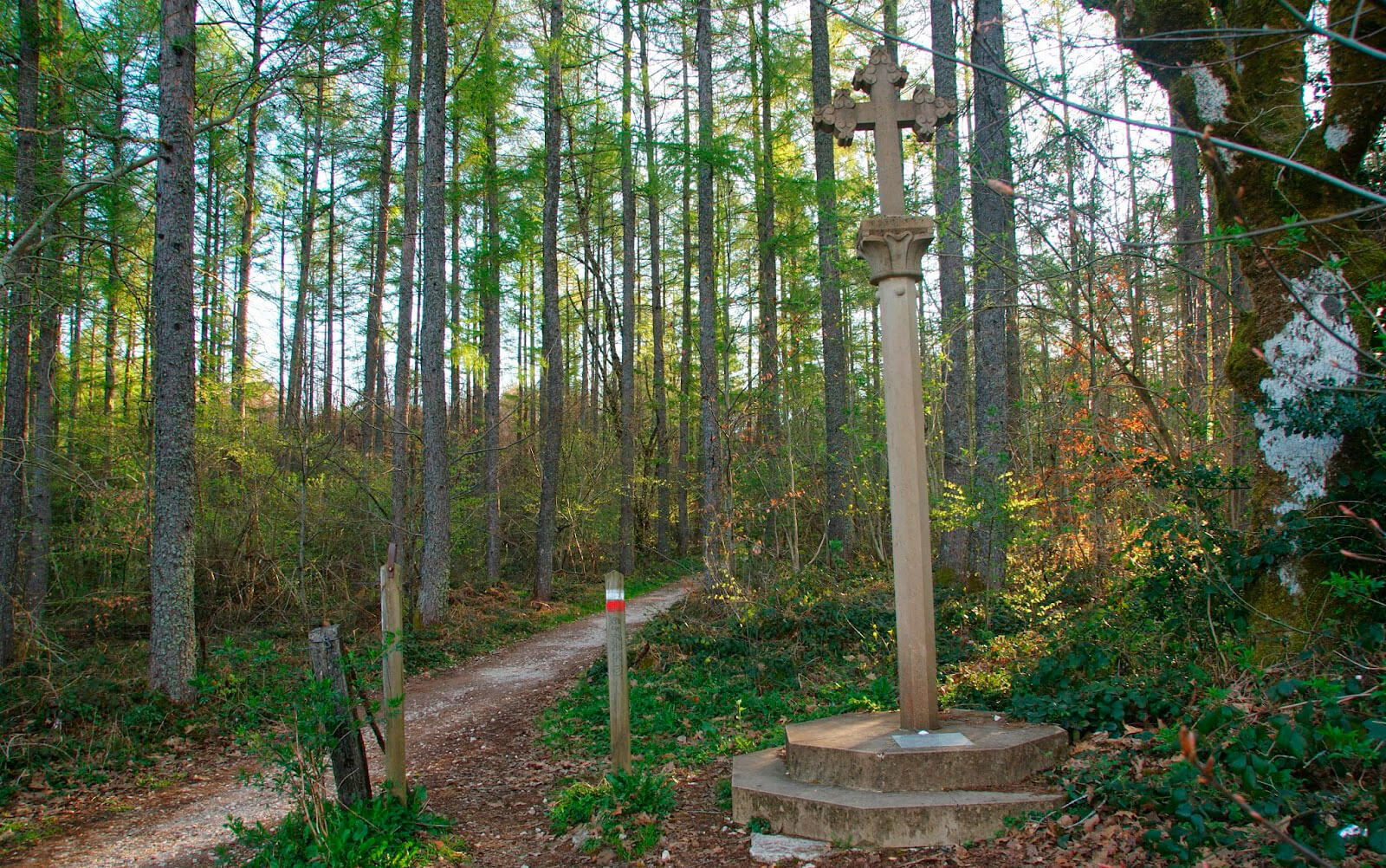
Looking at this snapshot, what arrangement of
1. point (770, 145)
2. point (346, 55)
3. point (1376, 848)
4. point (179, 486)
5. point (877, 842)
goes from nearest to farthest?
point (1376, 848), point (877, 842), point (179, 486), point (346, 55), point (770, 145)

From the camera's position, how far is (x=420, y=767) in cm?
656

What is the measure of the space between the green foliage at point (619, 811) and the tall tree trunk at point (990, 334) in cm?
503

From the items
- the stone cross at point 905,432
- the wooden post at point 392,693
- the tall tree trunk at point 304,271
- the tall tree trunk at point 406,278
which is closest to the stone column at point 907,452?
the stone cross at point 905,432

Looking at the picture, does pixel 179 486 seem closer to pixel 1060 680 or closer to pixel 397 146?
pixel 1060 680

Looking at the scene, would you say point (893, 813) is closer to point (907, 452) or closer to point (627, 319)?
point (907, 452)

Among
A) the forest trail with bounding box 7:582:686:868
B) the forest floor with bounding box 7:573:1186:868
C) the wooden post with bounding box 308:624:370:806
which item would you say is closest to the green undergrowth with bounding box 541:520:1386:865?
the forest floor with bounding box 7:573:1186:868

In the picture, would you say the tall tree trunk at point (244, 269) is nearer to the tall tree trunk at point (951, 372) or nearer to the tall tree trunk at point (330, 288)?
the tall tree trunk at point (330, 288)

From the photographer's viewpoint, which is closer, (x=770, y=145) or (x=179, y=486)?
(x=179, y=486)

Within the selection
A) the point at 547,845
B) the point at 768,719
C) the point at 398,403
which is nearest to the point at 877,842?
the point at 547,845

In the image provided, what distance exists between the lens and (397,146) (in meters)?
17.6

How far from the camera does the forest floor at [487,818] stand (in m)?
3.79

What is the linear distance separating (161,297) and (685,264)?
16567 millimetres

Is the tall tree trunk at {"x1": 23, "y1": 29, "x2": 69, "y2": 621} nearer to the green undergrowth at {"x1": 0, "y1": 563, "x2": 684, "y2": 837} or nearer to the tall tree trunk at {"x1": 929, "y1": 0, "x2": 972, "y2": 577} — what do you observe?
the green undergrowth at {"x1": 0, "y1": 563, "x2": 684, "y2": 837}

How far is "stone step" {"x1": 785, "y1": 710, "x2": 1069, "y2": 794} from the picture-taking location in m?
4.26
